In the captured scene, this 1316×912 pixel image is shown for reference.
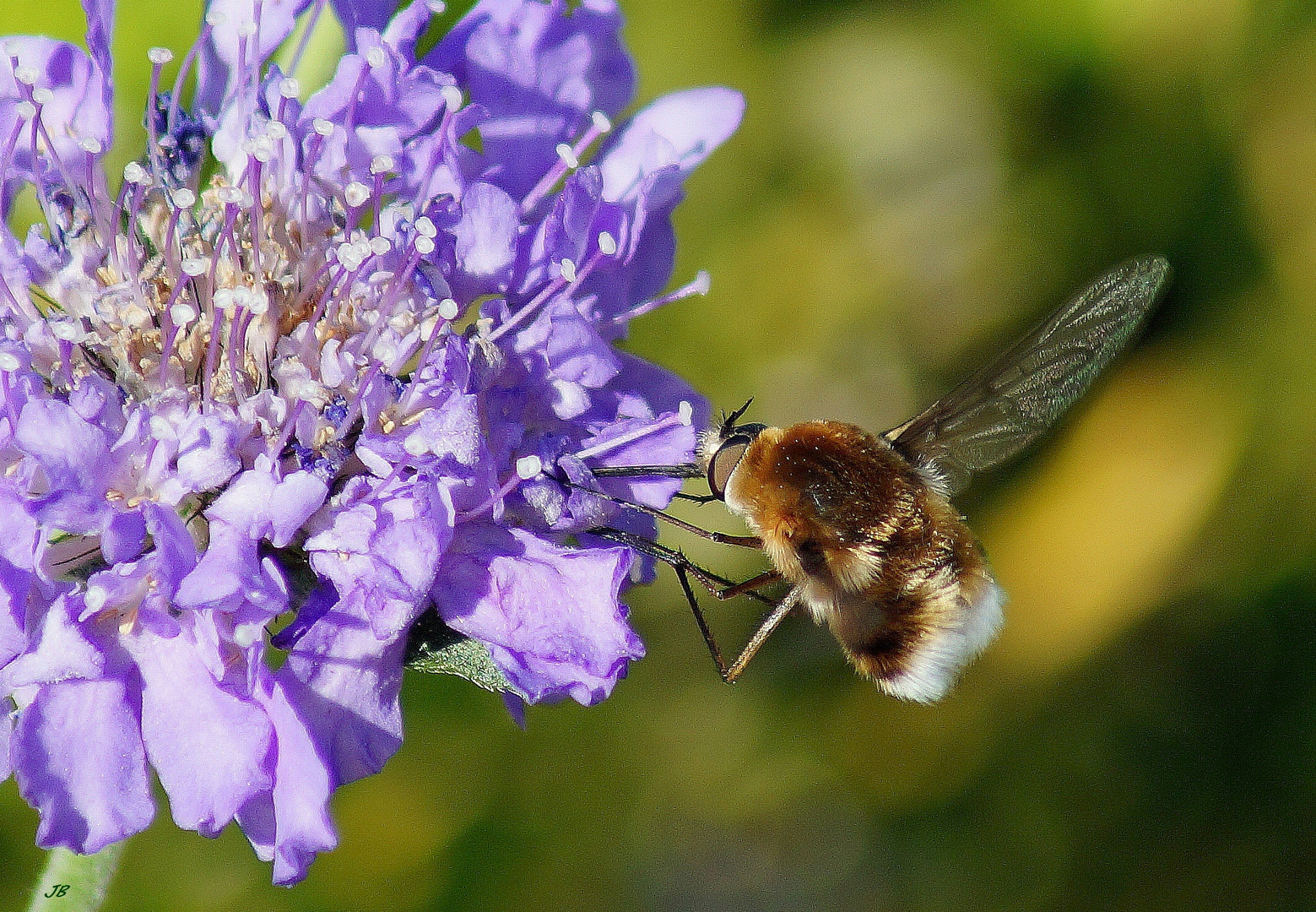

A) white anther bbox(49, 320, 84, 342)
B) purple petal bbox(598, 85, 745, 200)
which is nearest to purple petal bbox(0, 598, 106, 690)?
white anther bbox(49, 320, 84, 342)

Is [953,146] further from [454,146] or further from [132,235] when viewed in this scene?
[132,235]

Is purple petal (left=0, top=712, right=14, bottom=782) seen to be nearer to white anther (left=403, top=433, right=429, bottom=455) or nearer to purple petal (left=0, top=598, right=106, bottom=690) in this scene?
purple petal (left=0, top=598, right=106, bottom=690)

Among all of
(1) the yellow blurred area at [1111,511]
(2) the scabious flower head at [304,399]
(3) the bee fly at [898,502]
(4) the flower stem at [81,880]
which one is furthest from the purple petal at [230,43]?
(1) the yellow blurred area at [1111,511]

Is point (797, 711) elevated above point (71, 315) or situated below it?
below

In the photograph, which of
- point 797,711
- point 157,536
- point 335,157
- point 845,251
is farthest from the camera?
point 845,251

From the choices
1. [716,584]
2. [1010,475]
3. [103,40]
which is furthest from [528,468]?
[1010,475]

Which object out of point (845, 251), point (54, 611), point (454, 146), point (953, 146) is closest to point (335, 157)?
point (454, 146)
